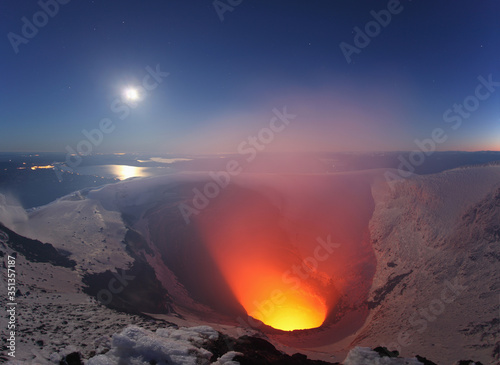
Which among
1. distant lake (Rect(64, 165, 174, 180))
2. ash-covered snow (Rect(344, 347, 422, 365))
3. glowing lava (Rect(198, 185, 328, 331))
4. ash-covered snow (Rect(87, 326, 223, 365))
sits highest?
distant lake (Rect(64, 165, 174, 180))

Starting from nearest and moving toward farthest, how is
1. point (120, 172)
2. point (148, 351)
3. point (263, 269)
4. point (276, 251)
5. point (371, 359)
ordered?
point (148, 351) → point (371, 359) → point (263, 269) → point (276, 251) → point (120, 172)

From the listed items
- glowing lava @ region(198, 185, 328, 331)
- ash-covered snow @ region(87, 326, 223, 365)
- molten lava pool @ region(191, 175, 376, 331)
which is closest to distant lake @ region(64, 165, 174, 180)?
glowing lava @ region(198, 185, 328, 331)

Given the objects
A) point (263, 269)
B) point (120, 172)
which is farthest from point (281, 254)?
point (120, 172)

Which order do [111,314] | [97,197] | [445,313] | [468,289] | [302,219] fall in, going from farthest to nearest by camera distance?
[97,197]
[302,219]
[468,289]
[445,313]
[111,314]

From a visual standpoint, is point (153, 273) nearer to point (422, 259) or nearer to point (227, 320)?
point (227, 320)

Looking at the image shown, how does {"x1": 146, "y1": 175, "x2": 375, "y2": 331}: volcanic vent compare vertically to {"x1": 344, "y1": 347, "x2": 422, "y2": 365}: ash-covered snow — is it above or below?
above

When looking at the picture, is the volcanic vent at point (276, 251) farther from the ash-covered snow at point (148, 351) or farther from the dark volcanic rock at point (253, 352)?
the ash-covered snow at point (148, 351)

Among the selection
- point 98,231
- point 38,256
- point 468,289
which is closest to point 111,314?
point 38,256

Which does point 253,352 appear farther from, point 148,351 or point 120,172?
point 120,172

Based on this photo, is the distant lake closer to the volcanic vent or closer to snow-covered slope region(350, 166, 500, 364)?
the volcanic vent

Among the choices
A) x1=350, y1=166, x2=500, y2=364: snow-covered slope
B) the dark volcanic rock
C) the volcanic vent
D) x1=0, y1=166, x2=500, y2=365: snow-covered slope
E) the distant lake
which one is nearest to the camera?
the dark volcanic rock

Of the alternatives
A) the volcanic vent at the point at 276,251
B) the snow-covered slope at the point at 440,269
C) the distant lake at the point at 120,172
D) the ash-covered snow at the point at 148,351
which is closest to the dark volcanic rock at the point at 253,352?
the ash-covered snow at the point at 148,351
